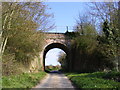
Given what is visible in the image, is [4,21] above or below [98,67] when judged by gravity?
above

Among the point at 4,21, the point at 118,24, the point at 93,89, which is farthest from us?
the point at 4,21

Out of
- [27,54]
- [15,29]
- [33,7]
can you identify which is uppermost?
[33,7]

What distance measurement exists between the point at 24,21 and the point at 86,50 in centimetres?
1665

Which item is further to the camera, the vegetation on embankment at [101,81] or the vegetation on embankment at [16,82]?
the vegetation on embankment at [16,82]

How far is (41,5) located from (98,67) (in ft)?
55.0

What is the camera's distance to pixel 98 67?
2817 cm

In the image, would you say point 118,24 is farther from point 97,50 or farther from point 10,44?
point 97,50

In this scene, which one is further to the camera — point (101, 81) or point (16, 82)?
point (16, 82)

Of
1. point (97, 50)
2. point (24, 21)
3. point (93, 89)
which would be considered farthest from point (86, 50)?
point (93, 89)

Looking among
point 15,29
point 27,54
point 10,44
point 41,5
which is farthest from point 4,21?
point 27,54

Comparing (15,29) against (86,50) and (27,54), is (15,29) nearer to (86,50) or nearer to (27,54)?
(27,54)

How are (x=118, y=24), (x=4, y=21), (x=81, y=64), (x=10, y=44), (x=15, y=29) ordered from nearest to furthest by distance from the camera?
1. (x=118, y=24)
2. (x=4, y=21)
3. (x=15, y=29)
4. (x=10, y=44)
5. (x=81, y=64)

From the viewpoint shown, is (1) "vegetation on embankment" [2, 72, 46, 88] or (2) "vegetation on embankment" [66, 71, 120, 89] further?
(1) "vegetation on embankment" [2, 72, 46, 88]

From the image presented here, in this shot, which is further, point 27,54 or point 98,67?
point 98,67
